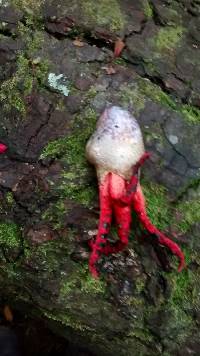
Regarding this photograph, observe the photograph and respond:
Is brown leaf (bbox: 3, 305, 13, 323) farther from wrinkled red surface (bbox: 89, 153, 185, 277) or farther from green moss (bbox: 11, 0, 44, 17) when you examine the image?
green moss (bbox: 11, 0, 44, 17)

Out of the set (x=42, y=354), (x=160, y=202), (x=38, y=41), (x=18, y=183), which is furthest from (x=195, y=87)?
(x=42, y=354)

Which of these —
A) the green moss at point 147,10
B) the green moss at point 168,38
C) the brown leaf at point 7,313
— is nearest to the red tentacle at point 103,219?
the green moss at point 168,38

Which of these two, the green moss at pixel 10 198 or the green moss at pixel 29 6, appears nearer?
the green moss at pixel 10 198

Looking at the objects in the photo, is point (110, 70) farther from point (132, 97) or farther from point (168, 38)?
point (168, 38)

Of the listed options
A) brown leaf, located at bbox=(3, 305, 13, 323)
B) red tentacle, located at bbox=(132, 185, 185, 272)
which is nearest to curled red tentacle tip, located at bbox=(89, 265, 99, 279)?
red tentacle, located at bbox=(132, 185, 185, 272)

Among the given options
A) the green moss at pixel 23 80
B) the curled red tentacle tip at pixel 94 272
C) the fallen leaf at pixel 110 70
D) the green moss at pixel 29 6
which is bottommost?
the curled red tentacle tip at pixel 94 272

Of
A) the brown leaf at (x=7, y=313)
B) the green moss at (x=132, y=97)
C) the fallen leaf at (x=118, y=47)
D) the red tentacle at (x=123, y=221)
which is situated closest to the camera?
the red tentacle at (x=123, y=221)

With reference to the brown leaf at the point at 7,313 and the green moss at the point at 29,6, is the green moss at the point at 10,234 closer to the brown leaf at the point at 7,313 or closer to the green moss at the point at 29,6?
the green moss at the point at 29,6
